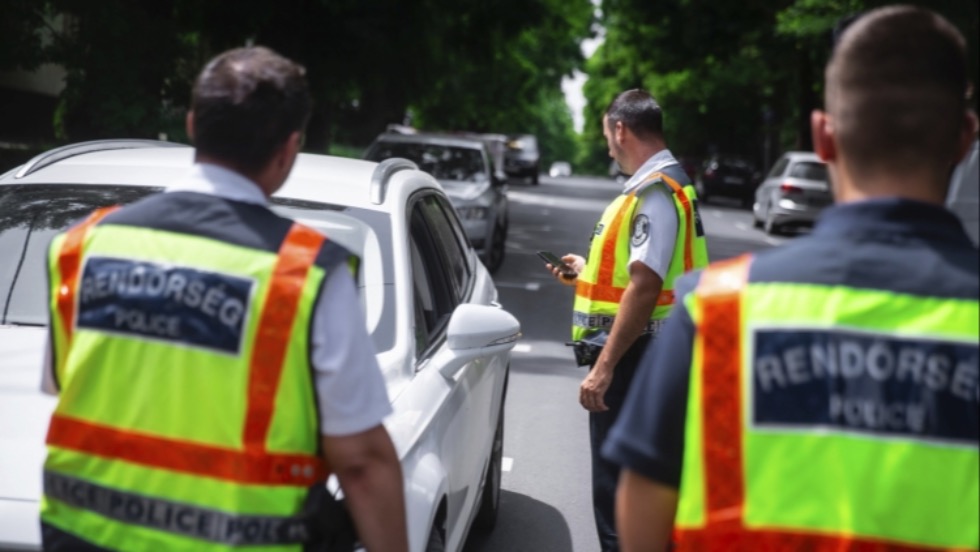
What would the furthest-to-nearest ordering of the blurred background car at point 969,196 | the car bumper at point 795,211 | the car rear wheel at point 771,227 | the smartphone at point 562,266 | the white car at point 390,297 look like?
1. the car rear wheel at point 771,227
2. the car bumper at point 795,211
3. the blurred background car at point 969,196
4. the smartphone at point 562,266
5. the white car at point 390,297

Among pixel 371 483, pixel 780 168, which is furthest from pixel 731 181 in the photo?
pixel 371 483

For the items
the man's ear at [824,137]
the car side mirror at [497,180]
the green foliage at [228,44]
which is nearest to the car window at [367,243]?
the man's ear at [824,137]

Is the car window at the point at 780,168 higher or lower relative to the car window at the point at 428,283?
lower

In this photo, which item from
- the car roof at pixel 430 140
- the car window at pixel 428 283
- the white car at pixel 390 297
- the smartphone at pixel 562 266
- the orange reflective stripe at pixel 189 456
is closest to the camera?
the orange reflective stripe at pixel 189 456

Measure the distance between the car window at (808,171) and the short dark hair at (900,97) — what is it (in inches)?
1011

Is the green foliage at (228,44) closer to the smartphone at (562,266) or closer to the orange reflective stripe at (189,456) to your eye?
the smartphone at (562,266)

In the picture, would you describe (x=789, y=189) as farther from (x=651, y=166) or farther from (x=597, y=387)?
(x=597, y=387)

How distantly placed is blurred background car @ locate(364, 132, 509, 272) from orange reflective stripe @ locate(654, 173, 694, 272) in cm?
1091

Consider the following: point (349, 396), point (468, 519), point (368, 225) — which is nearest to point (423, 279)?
point (368, 225)

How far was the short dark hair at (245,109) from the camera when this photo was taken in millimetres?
2430

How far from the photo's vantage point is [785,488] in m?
1.99

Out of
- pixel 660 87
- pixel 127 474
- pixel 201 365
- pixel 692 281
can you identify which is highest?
pixel 692 281

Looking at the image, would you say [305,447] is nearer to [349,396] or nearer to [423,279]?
[349,396]

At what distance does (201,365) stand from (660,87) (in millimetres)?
53347
